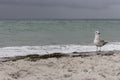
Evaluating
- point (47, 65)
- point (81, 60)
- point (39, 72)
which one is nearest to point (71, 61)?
point (81, 60)

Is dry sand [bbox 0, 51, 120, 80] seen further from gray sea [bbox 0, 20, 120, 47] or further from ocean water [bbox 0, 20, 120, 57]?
gray sea [bbox 0, 20, 120, 47]

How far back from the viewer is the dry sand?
757 centimetres

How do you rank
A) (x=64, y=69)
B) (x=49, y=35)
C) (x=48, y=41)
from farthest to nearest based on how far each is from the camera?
(x=49, y=35) < (x=48, y=41) < (x=64, y=69)

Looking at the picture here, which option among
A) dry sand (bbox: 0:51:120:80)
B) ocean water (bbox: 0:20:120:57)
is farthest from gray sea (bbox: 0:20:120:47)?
dry sand (bbox: 0:51:120:80)

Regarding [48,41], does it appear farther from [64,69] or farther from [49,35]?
[64,69]

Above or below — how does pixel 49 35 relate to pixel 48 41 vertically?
above

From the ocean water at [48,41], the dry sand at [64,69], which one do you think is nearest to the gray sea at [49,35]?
the ocean water at [48,41]

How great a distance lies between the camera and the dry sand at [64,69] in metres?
7.57

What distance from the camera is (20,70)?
8.18 meters

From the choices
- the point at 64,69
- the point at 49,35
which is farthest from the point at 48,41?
the point at 64,69

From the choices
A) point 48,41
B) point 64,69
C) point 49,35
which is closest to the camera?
point 64,69

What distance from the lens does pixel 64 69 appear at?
8461 millimetres

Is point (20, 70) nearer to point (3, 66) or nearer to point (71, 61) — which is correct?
point (3, 66)

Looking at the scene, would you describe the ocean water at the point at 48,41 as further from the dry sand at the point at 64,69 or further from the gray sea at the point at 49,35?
the dry sand at the point at 64,69
